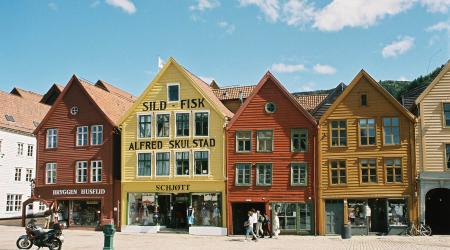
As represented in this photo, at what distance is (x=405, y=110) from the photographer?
127 feet

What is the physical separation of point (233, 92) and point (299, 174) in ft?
37.5

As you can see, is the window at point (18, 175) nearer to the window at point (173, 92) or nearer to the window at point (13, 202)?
the window at point (13, 202)

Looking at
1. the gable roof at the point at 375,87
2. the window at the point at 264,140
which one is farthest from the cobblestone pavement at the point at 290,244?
the gable roof at the point at 375,87

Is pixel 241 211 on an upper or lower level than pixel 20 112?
lower

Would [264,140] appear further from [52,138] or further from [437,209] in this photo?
[52,138]

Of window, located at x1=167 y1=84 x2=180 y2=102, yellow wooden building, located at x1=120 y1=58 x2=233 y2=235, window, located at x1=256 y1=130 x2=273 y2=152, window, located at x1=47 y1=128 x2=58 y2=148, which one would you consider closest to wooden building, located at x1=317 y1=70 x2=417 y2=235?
window, located at x1=256 y1=130 x2=273 y2=152

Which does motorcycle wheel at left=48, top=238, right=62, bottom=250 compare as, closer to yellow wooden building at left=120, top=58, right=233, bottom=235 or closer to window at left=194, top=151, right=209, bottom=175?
yellow wooden building at left=120, top=58, right=233, bottom=235

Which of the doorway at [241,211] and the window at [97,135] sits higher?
the window at [97,135]

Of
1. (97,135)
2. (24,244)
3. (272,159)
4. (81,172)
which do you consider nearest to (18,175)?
(81,172)

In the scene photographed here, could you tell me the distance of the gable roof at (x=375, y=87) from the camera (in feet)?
127

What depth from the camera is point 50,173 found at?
4638 centimetres

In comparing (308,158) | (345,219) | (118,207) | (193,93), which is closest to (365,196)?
(345,219)

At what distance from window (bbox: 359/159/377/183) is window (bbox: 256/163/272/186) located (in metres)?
6.56

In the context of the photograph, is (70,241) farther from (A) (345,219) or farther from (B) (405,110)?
(B) (405,110)
